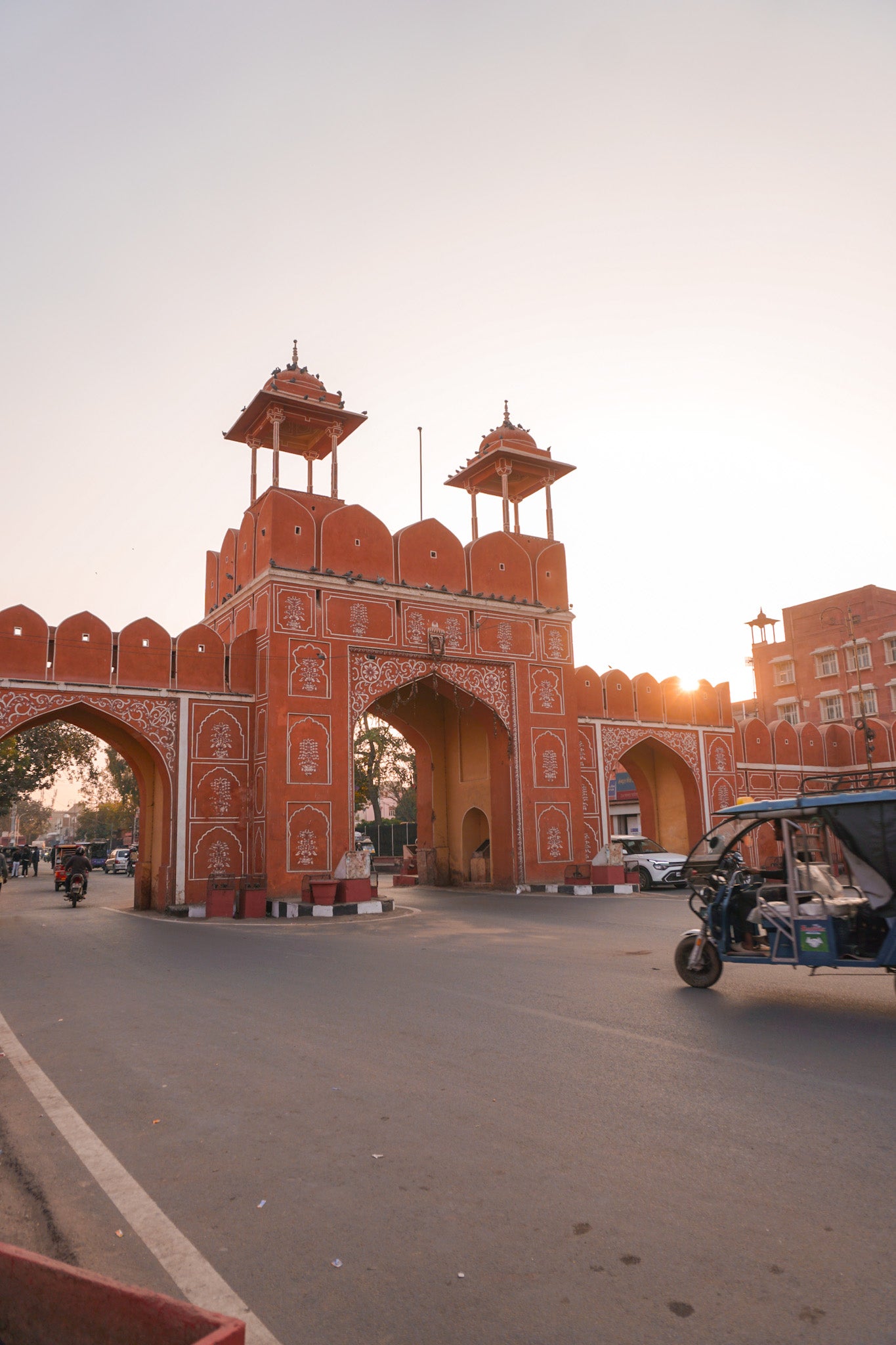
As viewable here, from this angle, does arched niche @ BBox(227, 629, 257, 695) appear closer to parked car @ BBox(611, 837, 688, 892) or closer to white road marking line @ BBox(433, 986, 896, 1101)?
parked car @ BBox(611, 837, 688, 892)

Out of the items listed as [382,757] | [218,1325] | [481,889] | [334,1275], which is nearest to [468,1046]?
[334,1275]

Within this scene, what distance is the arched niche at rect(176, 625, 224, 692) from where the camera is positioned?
58.6 feet

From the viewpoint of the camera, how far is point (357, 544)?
19.8 meters

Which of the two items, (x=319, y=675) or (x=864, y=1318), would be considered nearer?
(x=864, y=1318)

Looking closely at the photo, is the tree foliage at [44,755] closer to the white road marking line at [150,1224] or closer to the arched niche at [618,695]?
the arched niche at [618,695]

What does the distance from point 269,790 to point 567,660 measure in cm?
890

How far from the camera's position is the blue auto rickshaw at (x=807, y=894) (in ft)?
22.1

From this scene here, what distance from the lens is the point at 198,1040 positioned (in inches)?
235

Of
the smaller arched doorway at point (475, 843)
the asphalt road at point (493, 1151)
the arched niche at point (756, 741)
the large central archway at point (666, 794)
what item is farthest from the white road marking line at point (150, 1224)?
the arched niche at point (756, 741)

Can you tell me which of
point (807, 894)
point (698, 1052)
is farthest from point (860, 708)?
point (698, 1052)

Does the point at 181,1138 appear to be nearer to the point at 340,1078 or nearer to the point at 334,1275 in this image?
the point at 340,1078

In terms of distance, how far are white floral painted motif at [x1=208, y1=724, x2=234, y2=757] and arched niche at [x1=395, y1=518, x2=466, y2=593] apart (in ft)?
17.3

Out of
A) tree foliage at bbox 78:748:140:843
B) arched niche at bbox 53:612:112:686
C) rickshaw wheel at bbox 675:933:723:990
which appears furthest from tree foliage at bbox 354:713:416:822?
rickshaw wheel at bbox 675:933:723:990

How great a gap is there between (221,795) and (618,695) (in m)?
12.0
